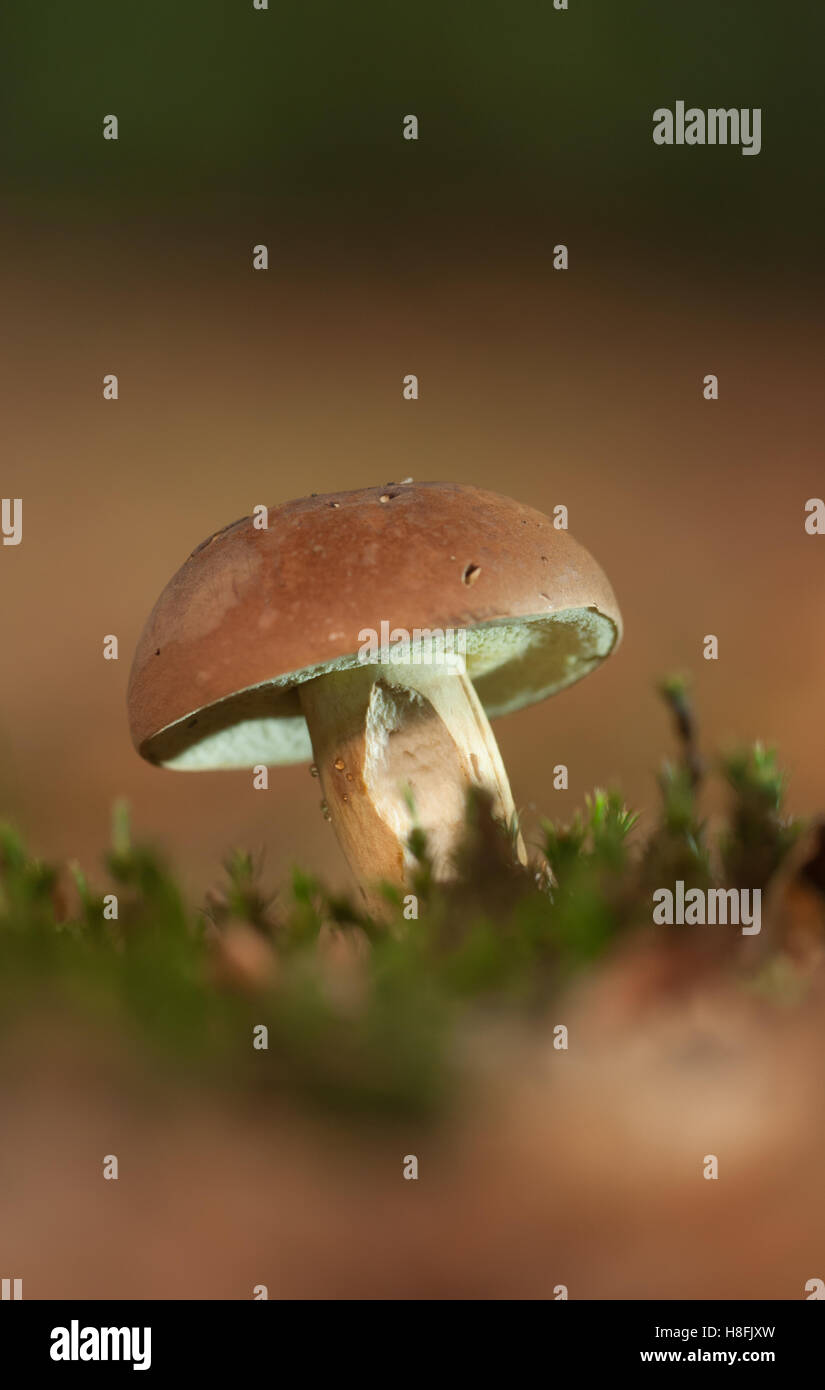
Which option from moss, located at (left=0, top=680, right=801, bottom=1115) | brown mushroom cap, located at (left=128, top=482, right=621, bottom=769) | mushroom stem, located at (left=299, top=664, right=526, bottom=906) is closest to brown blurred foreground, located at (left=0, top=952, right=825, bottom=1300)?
moss, located at (left=0, top=680, right=801, bottom=1115)

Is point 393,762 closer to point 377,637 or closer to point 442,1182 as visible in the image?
point 377,637

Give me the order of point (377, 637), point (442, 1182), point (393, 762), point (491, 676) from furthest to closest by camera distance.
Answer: point (491, 676) → point (393, 762) → point (377, 637) → point (442, 1182)

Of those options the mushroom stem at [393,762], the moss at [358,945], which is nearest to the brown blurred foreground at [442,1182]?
the moss at [358,945]

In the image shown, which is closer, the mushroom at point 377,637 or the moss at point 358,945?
the moss at point 358,945

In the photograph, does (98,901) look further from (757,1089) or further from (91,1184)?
(757,1089)

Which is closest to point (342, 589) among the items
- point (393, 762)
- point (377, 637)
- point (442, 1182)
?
point (377, 637)

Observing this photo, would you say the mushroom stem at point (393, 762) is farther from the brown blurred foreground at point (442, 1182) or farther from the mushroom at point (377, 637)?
the brown blurred foreground at point (442, 1182)

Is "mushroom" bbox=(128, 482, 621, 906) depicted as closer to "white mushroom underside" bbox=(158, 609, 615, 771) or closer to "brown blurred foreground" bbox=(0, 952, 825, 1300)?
"white mushroom underside" bbox=(158, 609, 615, 771)
